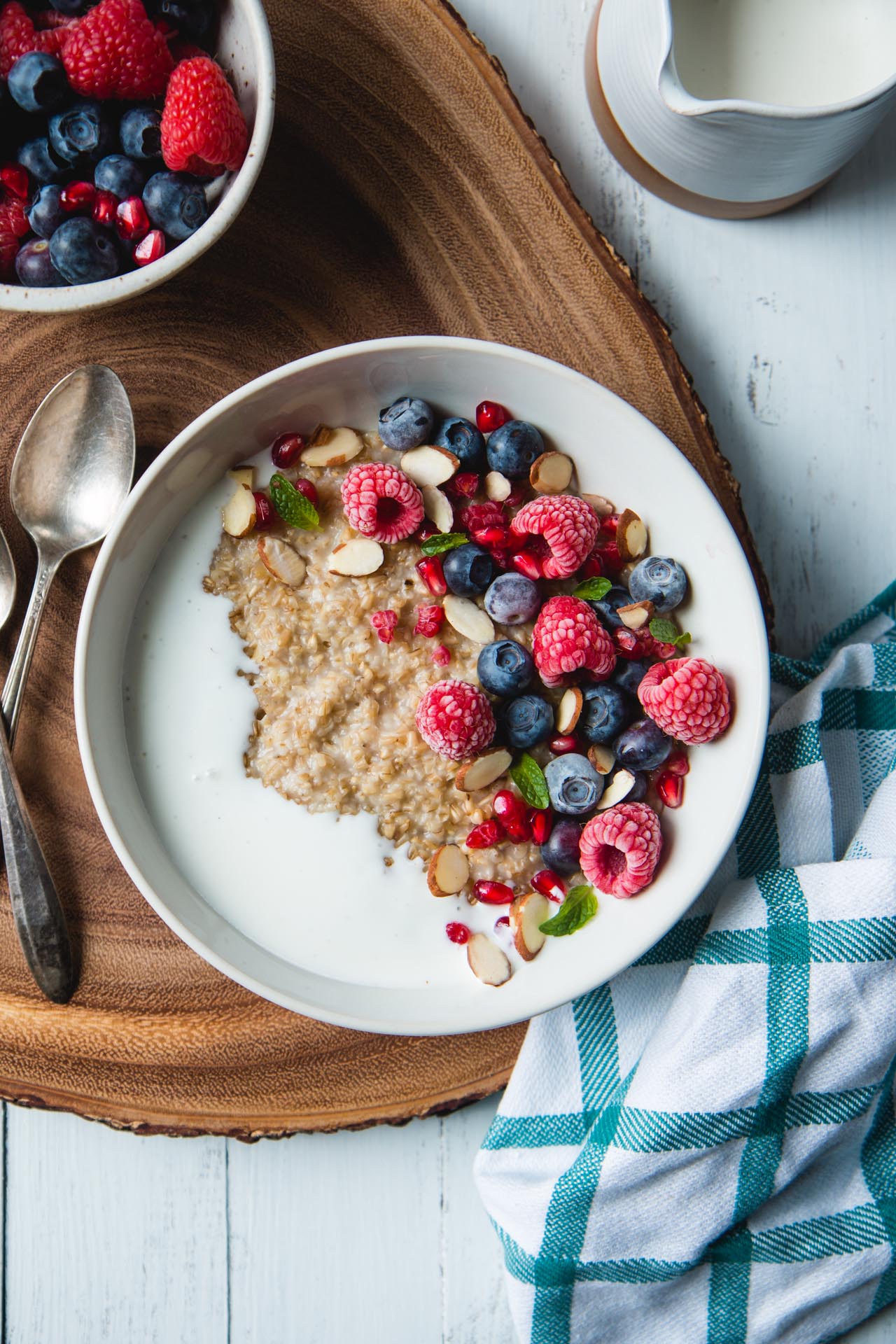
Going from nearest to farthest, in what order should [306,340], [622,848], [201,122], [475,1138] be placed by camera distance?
[201,122] < [622,848] < [306,340] < [475,1138]

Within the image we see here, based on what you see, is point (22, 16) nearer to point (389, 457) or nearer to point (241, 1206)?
point (389, 457)

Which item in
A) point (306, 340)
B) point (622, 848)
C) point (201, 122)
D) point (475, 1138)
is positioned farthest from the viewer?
point (475, 1138)

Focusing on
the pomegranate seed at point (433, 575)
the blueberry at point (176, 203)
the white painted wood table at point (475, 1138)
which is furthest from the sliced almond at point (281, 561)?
the white painted wood table at point (475, 1138)

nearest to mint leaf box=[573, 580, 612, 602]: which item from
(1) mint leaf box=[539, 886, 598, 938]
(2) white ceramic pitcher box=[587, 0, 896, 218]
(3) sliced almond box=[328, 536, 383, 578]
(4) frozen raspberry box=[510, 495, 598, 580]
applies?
(4) frozen raspberry box=[510, 495, 598, 580]

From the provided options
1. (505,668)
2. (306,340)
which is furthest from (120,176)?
(505,668)

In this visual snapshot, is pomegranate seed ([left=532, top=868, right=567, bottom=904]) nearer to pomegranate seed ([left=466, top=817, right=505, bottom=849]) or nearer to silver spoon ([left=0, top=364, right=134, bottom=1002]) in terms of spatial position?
pomegranate seed ([left=466, top=817, right=505, bottom=849])

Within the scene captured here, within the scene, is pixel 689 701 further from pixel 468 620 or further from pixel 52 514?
pixel 52 514

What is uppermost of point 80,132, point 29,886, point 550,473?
point 80,132
